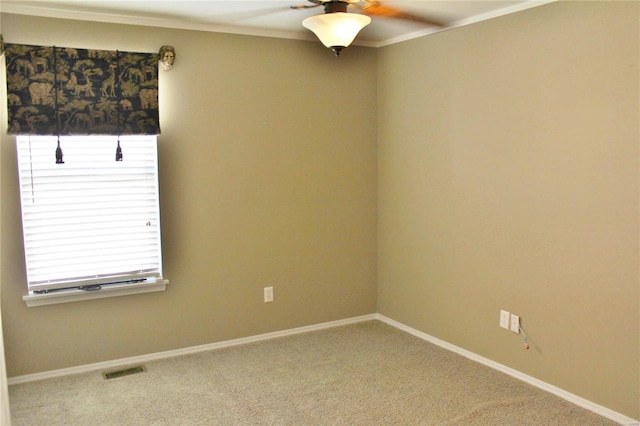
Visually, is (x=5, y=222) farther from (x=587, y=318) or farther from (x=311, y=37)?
(x=587, y=318)

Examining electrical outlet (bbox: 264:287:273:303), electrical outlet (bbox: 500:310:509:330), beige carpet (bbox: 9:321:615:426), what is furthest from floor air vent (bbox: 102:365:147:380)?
electrical outlet (bbox: 500:310:509:330)

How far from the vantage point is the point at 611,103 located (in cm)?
274

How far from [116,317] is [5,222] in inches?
36.8

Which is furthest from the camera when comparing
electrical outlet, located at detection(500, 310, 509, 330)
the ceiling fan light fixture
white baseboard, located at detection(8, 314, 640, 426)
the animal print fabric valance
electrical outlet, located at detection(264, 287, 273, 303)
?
electrical outlet, located at detection(264, 287, 273, 303)

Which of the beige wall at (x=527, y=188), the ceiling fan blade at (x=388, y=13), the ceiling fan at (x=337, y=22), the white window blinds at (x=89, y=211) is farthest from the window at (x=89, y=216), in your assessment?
the beige wall at (x=527, y=188)

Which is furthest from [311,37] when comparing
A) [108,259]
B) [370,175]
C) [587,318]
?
[587,318]

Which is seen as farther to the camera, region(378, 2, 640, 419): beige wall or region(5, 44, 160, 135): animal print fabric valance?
region(5, 44, 160, 135): animal print fabric valance

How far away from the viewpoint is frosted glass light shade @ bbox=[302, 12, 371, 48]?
270 cm

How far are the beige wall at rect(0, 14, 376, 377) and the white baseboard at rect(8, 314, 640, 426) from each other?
1.8 inches

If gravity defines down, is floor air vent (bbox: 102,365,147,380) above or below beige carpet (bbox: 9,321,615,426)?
above

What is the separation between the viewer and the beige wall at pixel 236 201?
338cm

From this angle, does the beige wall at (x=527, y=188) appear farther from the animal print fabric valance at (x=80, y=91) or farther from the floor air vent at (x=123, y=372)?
the floor air vent at (x=123, y=372)

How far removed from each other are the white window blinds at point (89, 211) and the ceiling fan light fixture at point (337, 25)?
1474mm

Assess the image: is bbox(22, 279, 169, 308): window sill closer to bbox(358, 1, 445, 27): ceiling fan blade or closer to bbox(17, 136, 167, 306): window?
bbox(17, 136, 167, 306): window
